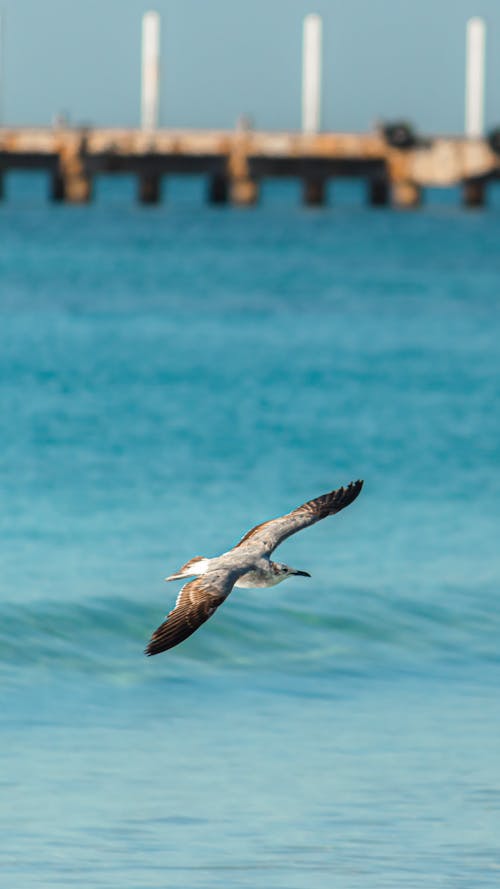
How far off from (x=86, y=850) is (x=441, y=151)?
10031 centimetres

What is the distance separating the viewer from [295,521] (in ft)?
39.9

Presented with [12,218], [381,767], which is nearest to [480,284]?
[12,218]

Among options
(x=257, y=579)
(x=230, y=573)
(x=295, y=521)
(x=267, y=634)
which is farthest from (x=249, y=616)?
(x=230, y=573)

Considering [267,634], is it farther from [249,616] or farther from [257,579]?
[257,579]

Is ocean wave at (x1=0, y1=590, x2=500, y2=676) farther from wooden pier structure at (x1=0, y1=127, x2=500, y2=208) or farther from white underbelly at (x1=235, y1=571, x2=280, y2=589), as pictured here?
wooden pier structure at (x1=0, y1=127, x2=500, y2=208)

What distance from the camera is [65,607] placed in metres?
18.2

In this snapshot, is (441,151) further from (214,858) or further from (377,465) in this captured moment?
(214,858)

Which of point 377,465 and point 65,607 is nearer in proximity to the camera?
point 65,607

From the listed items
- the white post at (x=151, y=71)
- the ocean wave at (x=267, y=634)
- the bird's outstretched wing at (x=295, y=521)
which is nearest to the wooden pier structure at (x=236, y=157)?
the white post at (x=151, y=71)

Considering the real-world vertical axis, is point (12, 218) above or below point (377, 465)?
above

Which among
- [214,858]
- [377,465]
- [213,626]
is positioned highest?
[377,465]

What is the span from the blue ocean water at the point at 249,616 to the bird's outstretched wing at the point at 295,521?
1.60 metres

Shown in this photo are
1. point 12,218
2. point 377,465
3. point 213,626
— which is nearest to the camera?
point 213,626

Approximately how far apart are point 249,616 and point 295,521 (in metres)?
6.01
